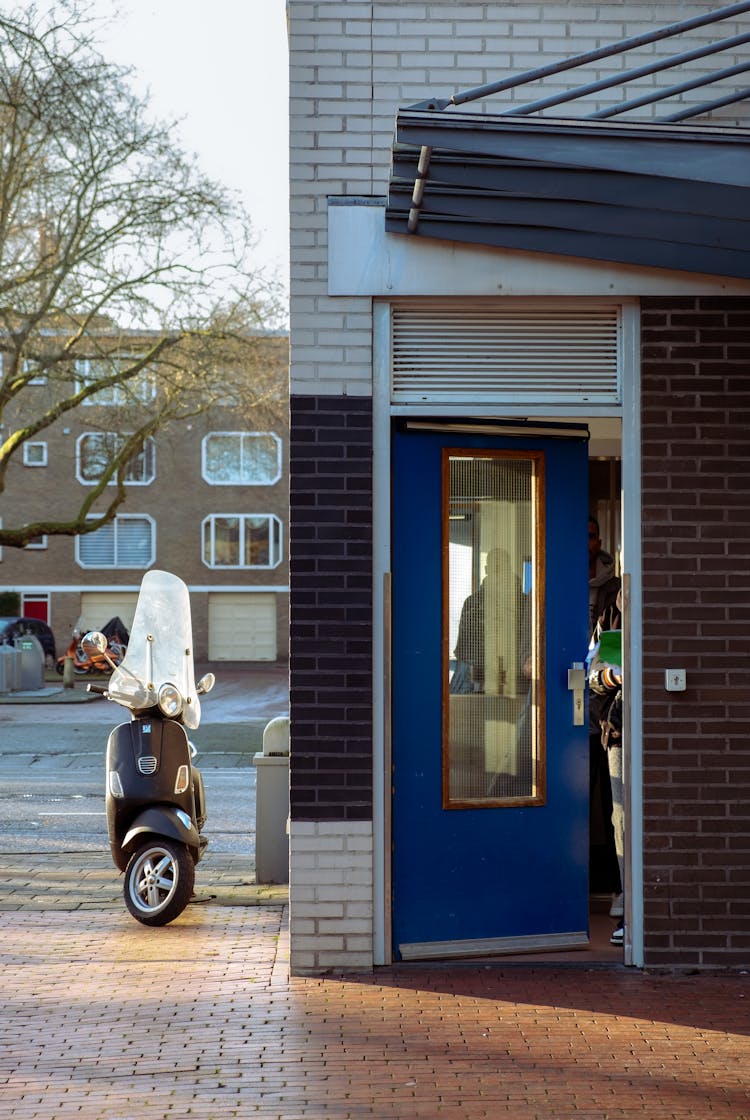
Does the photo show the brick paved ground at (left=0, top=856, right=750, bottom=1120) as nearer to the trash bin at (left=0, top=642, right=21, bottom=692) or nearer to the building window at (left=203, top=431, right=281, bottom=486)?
the trash bin at (left=0, top=642, right=21, bottom=692)

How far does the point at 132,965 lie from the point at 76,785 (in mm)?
8561

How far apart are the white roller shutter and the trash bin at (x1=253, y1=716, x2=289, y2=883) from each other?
275cm

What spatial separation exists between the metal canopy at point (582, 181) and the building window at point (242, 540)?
42.9 metres

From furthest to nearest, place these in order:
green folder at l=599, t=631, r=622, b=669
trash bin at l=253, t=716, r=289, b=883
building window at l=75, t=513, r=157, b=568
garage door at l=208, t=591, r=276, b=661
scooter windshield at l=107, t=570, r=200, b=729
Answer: garage door at l=208, t=591, r=276, b=661, building window at l=75, t=513, r=157, b=568, trash bin at l=253, t=716, r=289, b=883, scooter windshield at l=107, t=570, r=200, b=729, green folder at l=599, t=631, r=622, b=669

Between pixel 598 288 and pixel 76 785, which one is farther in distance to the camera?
pixel 76 785

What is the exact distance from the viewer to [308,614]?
6516 mm

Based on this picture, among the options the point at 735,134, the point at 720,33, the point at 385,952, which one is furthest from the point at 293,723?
the point at 720,33

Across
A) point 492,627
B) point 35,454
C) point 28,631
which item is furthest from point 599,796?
point 35,454

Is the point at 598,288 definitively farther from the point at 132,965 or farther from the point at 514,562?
the point at 132,965

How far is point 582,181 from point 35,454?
4610 centimetres

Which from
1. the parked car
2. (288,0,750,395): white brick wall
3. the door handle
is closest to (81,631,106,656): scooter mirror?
(288,0,750,395): white brick wall

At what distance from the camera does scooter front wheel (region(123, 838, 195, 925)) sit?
7.51 metres

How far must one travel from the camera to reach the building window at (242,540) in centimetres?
4922

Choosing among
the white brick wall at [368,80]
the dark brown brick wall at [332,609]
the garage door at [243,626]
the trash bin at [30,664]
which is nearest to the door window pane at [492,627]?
the dark brown brick wall at [332,609]
